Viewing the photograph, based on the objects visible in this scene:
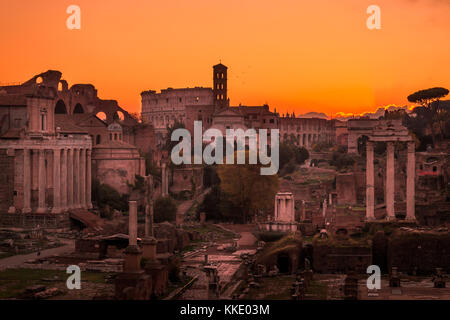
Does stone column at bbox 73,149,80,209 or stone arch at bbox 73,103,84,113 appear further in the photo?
stone arch at bbox 73,103,84,113

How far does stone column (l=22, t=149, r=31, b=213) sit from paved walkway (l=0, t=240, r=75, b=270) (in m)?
6.93

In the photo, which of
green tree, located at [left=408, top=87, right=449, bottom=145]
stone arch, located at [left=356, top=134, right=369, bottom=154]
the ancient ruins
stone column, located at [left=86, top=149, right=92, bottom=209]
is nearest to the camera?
the ancient ruins

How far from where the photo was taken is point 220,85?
96688 millimetres

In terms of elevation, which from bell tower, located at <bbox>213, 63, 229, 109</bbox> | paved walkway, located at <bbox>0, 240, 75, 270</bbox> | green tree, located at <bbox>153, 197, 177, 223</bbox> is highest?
bell tower, located at <bbox>213, 63, 229, 109</bbox>

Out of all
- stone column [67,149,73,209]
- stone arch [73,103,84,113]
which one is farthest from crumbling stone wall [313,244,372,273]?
stone arch [73,103,84,113]

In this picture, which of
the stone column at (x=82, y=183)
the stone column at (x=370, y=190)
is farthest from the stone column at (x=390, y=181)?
the stone column at (x=82, y=183)

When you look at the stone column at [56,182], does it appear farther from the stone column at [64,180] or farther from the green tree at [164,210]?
the green tree at [164,210]

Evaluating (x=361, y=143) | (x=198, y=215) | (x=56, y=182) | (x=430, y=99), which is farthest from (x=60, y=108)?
(x=430, y=99)

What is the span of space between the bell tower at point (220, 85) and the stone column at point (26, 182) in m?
49.6

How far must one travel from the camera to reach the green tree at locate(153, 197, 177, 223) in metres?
51.3

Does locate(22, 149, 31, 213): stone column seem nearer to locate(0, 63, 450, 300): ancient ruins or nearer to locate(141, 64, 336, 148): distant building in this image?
locate(0, 63, 450, 300): ancient ruins

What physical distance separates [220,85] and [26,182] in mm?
50961
